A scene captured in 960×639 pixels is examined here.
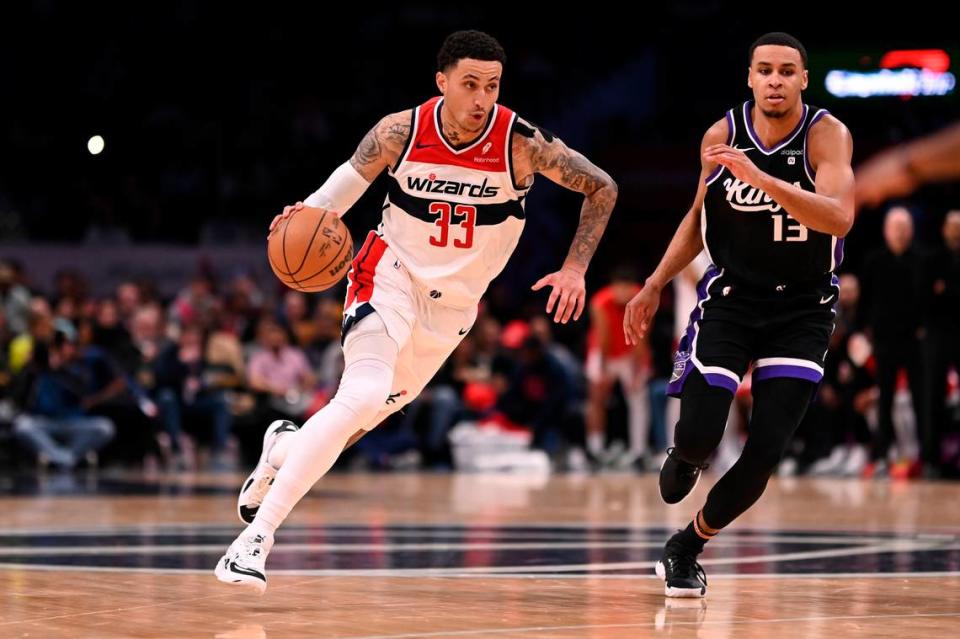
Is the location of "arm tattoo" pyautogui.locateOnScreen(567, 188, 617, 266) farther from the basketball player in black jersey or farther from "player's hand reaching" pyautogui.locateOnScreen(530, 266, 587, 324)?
the basketball player in black jersey

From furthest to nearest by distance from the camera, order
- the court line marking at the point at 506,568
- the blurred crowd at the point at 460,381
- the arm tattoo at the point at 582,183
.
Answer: the blurred crowd at the point at 460,381 → the court line marking at the point at 506,568 → the arm tattoo at the point at 582,183

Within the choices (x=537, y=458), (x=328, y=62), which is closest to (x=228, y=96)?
(x=328, y=62)

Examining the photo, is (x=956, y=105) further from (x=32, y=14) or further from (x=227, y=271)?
(x=32, y=14)

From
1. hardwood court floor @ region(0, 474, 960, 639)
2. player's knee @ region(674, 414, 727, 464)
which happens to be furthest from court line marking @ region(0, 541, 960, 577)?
player's knee @ region(674, 414, 727, 464)

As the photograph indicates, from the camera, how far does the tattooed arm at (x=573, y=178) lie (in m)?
6.29

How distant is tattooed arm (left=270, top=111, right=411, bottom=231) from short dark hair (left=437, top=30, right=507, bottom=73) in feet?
0.96

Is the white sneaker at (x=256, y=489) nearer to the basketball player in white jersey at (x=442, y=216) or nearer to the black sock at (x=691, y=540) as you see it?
the basketball player in white jersey at (x=442, y=216)

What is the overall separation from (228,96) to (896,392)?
1247 centimetres

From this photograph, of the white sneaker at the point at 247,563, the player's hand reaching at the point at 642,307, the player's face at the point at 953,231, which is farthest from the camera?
the player's face at the point at 953,231

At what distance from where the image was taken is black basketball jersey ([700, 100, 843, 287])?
5.91 metres

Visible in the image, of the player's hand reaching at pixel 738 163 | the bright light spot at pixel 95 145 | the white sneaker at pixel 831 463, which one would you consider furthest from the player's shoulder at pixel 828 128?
the bright light spot at pixel 95 145

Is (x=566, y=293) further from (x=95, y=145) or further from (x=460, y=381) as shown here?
(x=95, y=145)

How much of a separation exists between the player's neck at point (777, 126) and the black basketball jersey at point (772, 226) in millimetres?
15

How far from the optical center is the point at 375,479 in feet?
46.4
